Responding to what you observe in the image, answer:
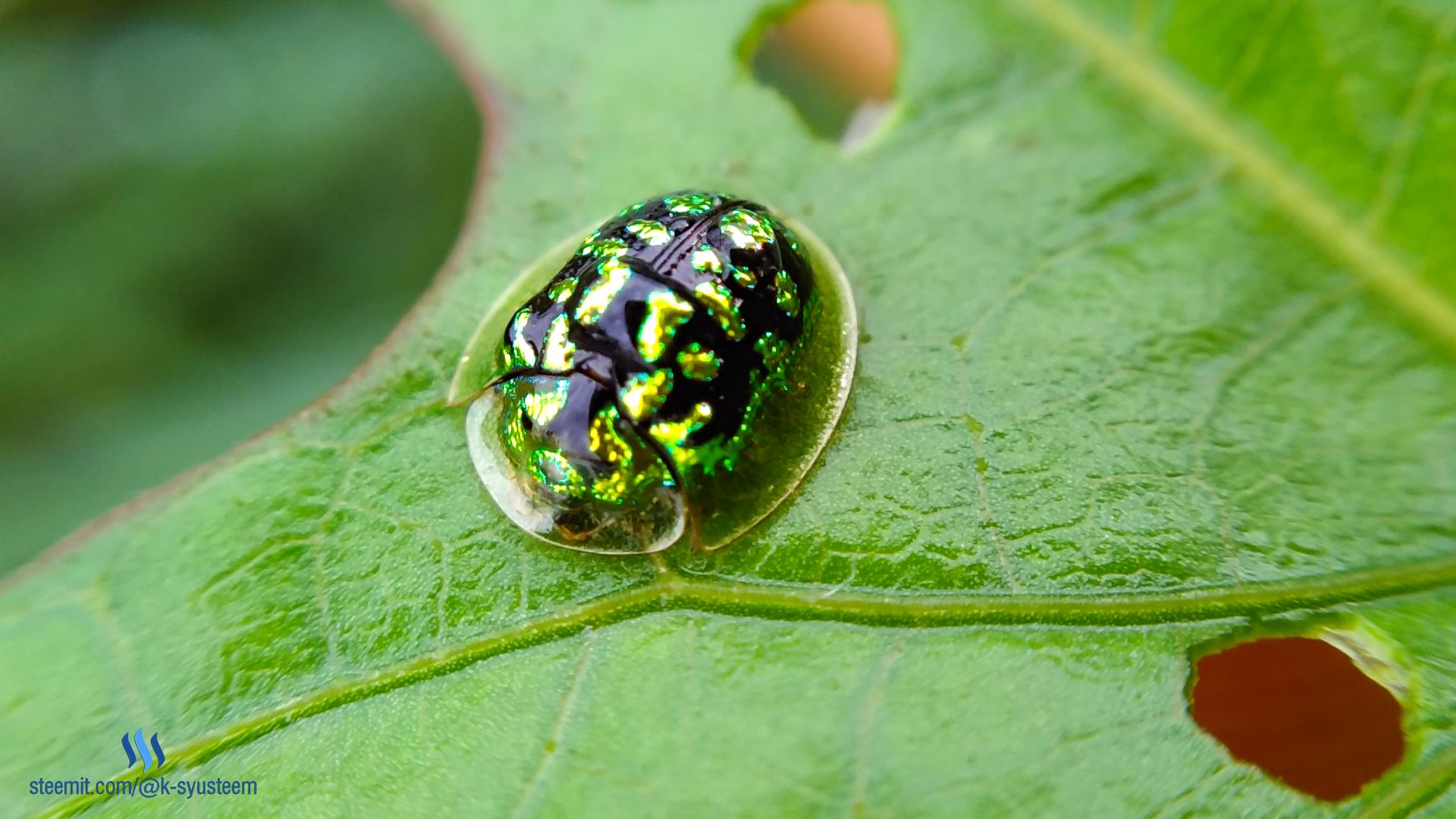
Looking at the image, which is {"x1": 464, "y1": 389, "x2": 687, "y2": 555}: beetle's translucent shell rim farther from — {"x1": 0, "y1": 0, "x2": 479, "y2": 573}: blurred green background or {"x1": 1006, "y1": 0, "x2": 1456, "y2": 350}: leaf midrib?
{"x1": 1006, "y1": 0, "x2": 1456, "y2": 350}: leaf midrib

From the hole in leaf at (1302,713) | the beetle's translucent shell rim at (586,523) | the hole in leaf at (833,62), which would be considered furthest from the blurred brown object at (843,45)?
the hole in leaf at (1302,713)

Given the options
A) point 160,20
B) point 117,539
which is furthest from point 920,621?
point 160,20

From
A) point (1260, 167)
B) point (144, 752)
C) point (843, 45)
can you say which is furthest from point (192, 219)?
point (1260, 167)

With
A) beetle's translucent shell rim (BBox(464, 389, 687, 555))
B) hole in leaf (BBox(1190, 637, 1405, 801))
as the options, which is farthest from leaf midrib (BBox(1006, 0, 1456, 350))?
beetle's translucent shell rim (BBox(464, 389, 687, 555))

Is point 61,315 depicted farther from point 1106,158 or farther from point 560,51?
point 1106,158

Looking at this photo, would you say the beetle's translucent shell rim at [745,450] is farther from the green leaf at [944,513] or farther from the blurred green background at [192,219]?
the blurred green background at [192,219]

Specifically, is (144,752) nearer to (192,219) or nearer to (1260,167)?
(192,219)
